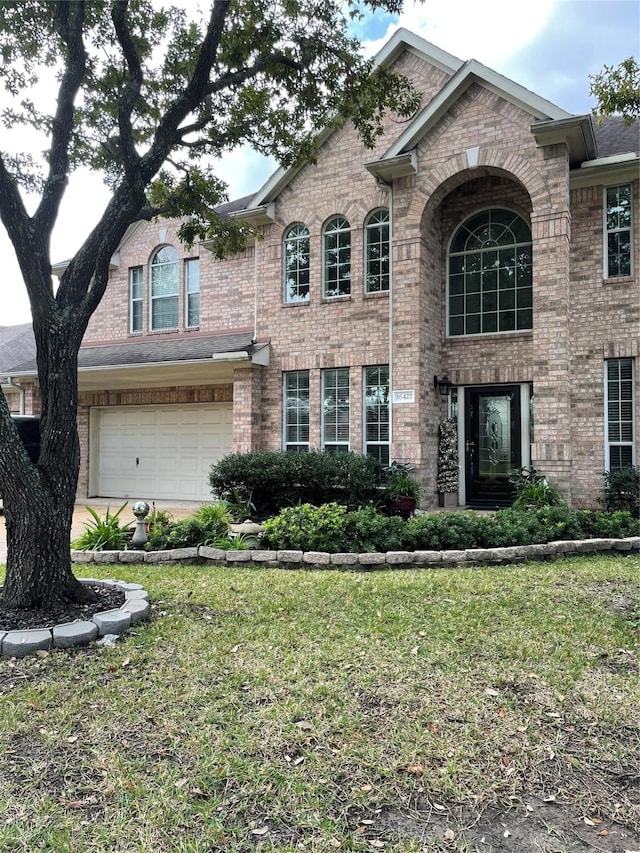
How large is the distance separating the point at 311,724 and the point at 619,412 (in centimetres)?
941

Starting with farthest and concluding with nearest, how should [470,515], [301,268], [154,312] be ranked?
[154,312] → [301,268] → [470,515]

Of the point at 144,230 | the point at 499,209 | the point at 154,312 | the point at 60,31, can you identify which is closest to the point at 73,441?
the point at 60,31

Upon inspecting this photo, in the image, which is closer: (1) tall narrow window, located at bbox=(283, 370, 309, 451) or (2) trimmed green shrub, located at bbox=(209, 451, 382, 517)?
(2) trimmed green shrub, located at bbox=(209, 451, 382, 517)

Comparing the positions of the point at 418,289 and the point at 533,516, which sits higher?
the point at 418,289

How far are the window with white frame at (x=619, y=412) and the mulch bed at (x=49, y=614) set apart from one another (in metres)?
9.08

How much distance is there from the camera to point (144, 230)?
1498 centimetres

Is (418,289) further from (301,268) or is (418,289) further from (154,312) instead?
(154,312)

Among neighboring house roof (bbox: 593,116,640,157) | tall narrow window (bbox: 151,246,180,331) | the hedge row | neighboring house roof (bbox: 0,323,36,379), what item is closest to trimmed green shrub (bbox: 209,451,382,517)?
the hedge row

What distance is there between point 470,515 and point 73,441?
17.5ft

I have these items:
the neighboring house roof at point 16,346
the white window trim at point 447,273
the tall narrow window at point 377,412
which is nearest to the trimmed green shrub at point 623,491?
the white window trim at point 447,273

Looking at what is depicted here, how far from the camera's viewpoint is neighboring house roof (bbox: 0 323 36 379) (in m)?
18.7

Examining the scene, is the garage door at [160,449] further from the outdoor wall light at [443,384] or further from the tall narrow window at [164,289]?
the outdoor wall light at [443,384]

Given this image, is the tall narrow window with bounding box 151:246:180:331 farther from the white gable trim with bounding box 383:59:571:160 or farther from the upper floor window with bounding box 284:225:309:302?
the white gable trim with bounding box 383:59:571:160

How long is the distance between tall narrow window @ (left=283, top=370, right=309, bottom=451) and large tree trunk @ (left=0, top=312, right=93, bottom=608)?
757 centimetres
